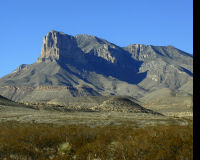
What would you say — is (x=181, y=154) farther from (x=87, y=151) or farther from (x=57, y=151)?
(x=57, y=151)
